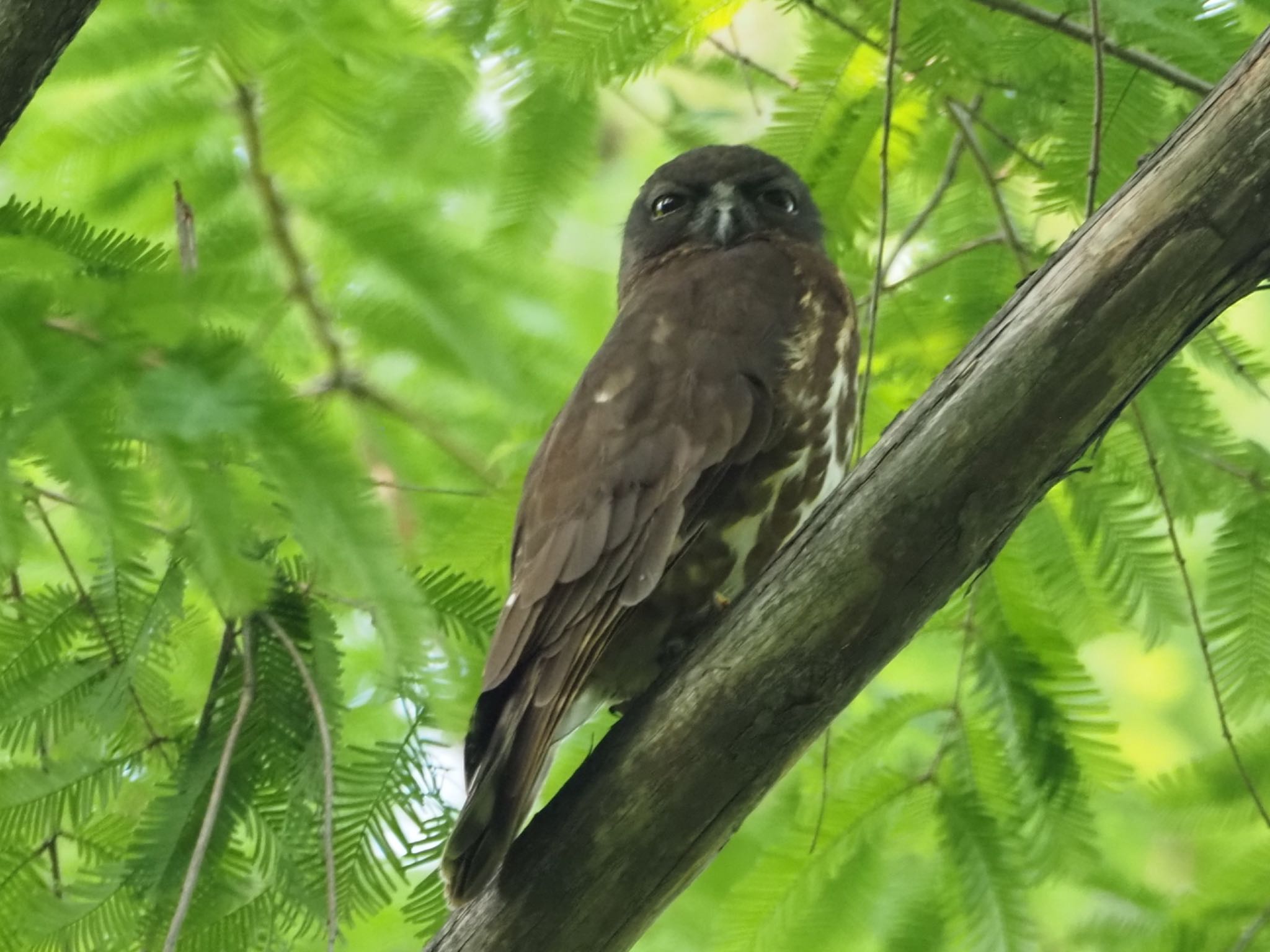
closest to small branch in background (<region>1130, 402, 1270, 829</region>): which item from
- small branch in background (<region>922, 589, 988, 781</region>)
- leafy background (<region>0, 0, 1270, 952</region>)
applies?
leafy background (<region>0, 0, 1270, 952</region>)

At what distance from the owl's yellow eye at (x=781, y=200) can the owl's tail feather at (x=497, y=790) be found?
1790 mm

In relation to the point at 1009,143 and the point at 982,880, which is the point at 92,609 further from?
the point at 1009,143

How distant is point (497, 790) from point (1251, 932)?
77.4 inches

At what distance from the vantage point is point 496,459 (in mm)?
4000

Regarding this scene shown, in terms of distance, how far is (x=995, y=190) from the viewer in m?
3.71

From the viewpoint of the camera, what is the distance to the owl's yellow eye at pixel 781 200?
162 inches

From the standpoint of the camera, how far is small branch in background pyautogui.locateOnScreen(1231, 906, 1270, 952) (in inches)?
139

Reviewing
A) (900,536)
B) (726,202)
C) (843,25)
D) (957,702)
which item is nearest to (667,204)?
(726,202)

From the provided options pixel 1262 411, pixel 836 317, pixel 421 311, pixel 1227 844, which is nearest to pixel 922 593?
pixel 836 317

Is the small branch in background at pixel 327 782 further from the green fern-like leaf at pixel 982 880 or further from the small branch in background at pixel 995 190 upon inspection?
the small branch in background at pixel 995 190

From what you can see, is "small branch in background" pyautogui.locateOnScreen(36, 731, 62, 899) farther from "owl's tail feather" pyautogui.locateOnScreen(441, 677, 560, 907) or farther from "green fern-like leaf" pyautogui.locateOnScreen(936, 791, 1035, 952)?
"green fern-like leaf" pyautogui.locateOnScreen(936, 791, 1035, 952)

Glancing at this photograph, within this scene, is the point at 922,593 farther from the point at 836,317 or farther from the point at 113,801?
the point at 113,801

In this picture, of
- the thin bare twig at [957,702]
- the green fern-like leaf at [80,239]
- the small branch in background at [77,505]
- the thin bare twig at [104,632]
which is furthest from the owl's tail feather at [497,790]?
the thin bare twig at [957,702]

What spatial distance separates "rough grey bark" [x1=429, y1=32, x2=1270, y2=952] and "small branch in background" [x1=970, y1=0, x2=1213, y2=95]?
0.83 meters
